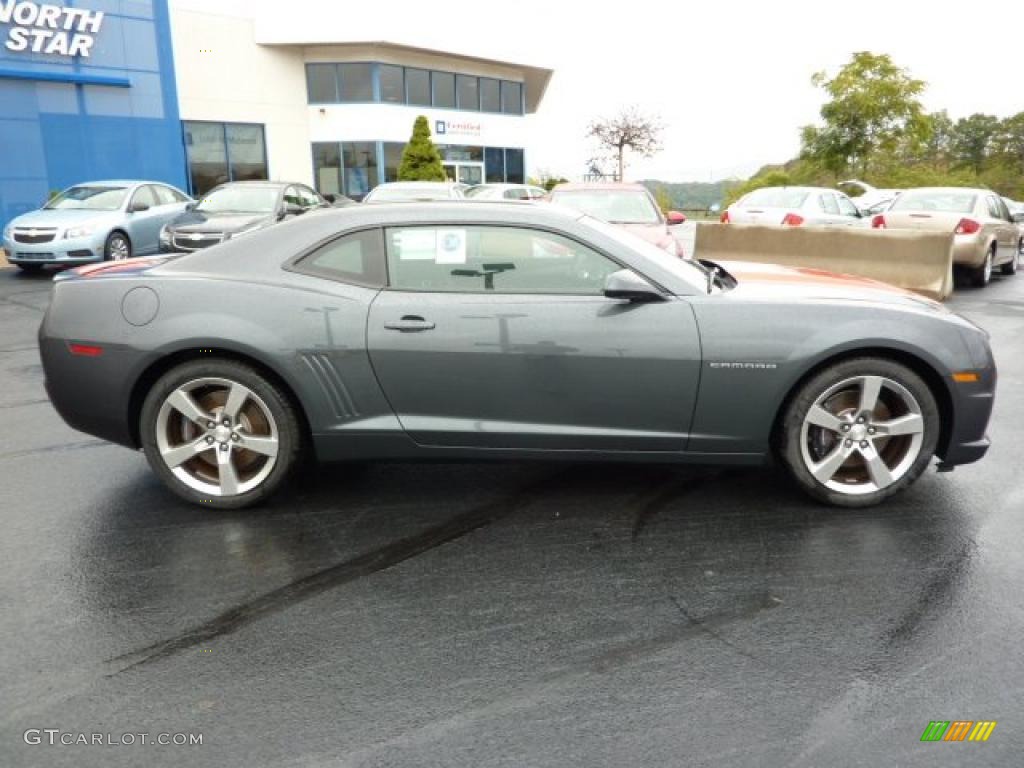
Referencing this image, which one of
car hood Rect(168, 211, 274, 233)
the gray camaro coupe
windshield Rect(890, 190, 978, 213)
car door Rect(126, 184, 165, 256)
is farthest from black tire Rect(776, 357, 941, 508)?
car door Rect(126, 184, 165, 256)

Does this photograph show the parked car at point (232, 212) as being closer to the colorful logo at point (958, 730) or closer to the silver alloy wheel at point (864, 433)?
the silver alloy wheel at point (864, 433)

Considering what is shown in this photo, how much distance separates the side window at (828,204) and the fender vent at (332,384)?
12.0 metres

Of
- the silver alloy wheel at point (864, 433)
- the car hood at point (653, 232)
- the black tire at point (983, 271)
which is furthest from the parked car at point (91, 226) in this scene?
the black tire at point (983, 271)

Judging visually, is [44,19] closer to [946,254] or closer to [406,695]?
[946,254]

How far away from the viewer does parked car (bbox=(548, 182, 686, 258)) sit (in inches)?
392

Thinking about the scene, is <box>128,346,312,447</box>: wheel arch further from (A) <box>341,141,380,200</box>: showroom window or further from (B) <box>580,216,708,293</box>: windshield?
(A) <box>341,141,380,200</box>: showroom window

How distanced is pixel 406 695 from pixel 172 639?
942mm

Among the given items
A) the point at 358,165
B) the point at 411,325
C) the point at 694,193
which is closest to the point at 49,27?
the point at 358,165

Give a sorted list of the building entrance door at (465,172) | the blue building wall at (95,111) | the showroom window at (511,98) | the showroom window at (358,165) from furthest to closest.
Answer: the showroom window at (511,98)
the building entrance door at (465,172)
the showroom window at (358,165)
the blue building wall at (95,111)

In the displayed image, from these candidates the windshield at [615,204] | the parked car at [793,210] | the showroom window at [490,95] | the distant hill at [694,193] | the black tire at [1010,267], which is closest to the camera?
the windshield at [615,204]

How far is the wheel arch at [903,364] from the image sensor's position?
384cm

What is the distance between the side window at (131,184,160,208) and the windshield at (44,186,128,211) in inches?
6.6

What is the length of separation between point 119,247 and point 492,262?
1192cm

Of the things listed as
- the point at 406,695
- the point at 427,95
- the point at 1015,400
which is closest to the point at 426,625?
the point at 406,695
